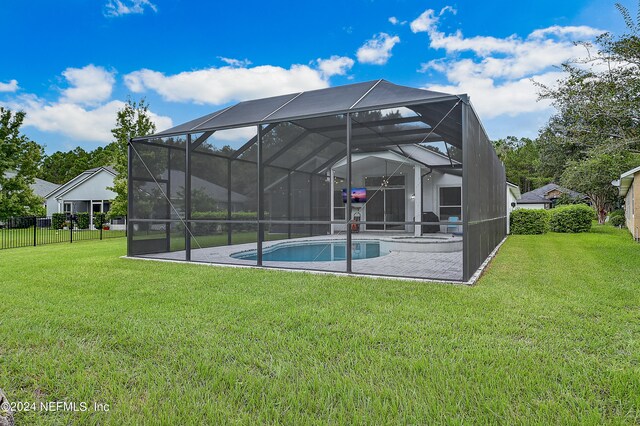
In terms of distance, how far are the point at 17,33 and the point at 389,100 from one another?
1646 cm

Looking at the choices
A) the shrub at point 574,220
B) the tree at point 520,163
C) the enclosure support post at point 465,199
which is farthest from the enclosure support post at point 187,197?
the tree at point 520,163

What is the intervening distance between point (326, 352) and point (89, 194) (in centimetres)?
2364

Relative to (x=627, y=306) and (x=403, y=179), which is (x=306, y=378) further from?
(x=403, y=179)

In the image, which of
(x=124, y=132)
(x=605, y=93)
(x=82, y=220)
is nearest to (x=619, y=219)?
(x=605, y=93)

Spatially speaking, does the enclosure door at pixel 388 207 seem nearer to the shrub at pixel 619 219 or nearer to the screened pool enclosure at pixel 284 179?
the screened pool enclosure at pixel 284 179

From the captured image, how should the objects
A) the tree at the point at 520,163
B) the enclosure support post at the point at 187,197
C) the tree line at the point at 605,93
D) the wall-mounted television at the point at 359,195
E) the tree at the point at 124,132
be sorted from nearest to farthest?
the tree line at the point at 605,93 < the enclosure support post at the point at 187,197 < the tree at the point at 124,132 < the wall-mounted television at the point at 359,195 < the tree at the point at 520,163

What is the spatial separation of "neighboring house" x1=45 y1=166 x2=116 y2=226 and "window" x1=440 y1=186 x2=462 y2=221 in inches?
696

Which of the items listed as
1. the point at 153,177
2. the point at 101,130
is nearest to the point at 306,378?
the point at 153,177

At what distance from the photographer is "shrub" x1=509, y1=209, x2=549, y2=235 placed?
16.2 metres

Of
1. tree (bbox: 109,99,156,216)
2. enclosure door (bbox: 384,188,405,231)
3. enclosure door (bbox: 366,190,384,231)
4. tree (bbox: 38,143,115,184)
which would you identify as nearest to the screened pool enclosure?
enclosure door (bbox: 384,188,405,231)

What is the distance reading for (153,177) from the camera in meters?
8.69

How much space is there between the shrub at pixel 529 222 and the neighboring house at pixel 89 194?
20.8m

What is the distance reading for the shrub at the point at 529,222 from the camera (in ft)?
53.1

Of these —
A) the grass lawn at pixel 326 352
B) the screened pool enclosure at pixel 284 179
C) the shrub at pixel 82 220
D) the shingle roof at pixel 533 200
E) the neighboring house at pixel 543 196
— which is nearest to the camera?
the grass lawn at pixel 326 352
